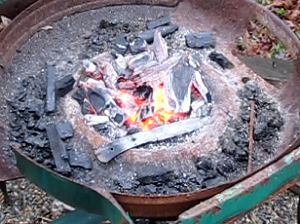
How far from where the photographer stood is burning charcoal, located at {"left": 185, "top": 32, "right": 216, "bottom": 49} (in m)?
2.52

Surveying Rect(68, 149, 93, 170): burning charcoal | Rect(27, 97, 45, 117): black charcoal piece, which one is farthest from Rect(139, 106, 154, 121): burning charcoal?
Rect(27, 97, 45, 117): black charcoal piece

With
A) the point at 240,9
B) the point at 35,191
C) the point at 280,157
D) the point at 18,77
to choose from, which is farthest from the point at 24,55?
the point at 280,157

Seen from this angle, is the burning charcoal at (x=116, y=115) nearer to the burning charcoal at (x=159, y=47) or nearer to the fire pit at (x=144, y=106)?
the fire pit at (x=144, y=106)

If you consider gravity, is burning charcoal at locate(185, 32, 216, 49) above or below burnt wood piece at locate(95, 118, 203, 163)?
above

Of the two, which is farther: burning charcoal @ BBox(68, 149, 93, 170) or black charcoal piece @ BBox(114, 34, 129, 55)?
black charcoal piece @ BBox(114, 34, 129, 55)

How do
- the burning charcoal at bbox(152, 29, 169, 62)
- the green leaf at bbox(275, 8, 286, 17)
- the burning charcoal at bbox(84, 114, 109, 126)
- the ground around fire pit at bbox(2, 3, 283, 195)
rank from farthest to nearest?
the green leaf at bbox(275, 8, 286, 17)
the burning charcoal at bbox(152, 29, 169, 62)
the burning charcoal at bbox(84, 114, 109, 126)
the ground around fire pit at bbox(2, 3, 283, 195)

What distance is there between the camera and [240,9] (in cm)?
252

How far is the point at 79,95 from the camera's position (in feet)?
7.55

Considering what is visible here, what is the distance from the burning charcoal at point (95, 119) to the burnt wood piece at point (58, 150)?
0.36 feet

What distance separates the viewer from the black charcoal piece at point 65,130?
2174 millimetres

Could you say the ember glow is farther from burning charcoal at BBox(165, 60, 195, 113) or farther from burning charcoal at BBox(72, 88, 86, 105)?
burning charcoal at BBox(72, 88, 86, 105)

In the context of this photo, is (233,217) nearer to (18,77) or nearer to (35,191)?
(18,77)

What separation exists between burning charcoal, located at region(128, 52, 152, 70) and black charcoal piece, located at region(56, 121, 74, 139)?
33 cm

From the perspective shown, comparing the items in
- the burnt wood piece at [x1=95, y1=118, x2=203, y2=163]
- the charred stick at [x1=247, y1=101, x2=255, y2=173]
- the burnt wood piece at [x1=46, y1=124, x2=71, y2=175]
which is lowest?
the charred stick at [x1=247, y1=101, x2=255, y2=173]
